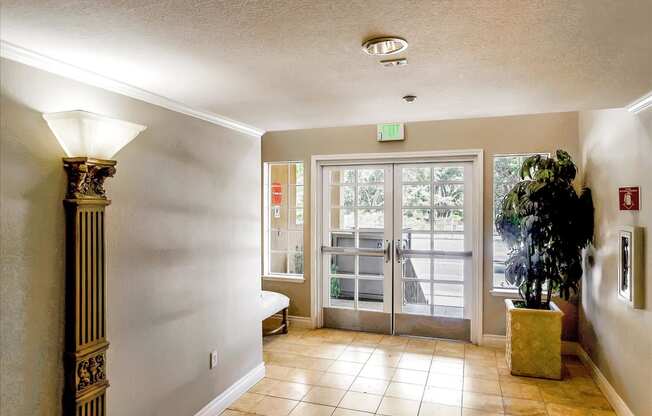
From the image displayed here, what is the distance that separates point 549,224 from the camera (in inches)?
143

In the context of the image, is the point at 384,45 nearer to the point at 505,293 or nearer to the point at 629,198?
the point at 629,198

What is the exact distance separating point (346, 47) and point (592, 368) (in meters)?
3.64

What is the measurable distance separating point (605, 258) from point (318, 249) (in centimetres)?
286

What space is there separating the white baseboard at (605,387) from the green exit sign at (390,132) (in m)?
2.75

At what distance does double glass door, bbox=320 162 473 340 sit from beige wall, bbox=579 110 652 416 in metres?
1.15

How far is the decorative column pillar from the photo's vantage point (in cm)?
196

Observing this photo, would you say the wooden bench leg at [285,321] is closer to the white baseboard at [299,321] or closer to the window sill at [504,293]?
the white baseboard at [299,321]

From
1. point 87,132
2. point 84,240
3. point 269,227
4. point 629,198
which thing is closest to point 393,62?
point 87,132

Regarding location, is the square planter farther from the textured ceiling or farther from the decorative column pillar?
the decorative column pillar

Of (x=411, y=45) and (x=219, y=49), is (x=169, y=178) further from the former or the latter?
(x=411, y=45)

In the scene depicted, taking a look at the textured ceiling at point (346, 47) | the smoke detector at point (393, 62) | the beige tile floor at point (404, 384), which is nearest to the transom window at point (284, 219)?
the beige tile floor at point (404, 384)

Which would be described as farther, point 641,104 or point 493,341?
point 493,341

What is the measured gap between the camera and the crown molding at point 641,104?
2594 millimetres

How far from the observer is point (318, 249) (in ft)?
16.8
